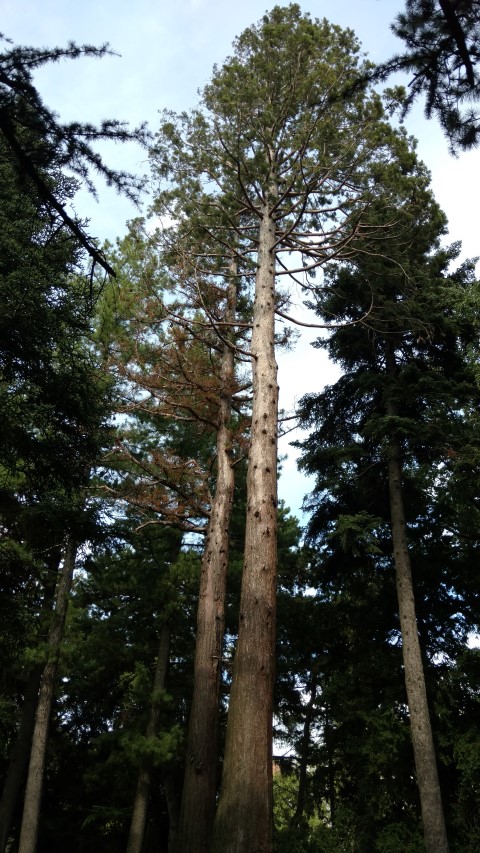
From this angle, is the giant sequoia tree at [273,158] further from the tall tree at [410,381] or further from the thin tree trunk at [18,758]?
the thin tree trunk at [18,758]

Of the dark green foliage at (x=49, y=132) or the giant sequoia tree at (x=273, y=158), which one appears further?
the giant sequoia tree at (x=273, y=158)

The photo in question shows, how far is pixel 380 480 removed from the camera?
451 inches

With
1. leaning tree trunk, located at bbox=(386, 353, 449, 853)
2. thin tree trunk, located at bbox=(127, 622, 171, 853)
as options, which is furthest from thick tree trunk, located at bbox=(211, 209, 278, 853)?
thin tree trunk, located at bbox=(127, 622, 171, 853)

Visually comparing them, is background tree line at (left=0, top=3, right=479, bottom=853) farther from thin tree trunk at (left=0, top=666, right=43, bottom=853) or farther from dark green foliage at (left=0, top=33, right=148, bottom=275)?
dark green foliage at (left=0, top=33, right=148, bottom=275)

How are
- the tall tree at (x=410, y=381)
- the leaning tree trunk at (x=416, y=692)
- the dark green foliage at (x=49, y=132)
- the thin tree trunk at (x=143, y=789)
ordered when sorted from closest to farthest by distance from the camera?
the dark green foliage at (x=49, y=132) → the leaning tree trunk at (x=416, y=692) → the tall tree at (x=410, y=381) → the thin tree trunk at (x=143, y=789)

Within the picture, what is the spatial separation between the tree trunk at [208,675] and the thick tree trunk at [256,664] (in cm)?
252

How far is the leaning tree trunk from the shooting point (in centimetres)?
764

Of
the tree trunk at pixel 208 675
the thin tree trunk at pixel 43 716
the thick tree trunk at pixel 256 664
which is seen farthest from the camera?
the thin tree trunk at pixel 43 716

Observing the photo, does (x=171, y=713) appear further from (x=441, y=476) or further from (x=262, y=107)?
(x=262, y=107)

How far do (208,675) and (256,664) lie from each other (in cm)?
297

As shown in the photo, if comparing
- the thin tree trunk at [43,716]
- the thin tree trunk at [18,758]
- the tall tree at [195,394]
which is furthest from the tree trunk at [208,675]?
the thin tree trunk at [18,758]

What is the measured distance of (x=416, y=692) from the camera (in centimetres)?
841

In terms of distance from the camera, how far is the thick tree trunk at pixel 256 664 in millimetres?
4109

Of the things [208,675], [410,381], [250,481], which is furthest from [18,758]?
[410,381]
